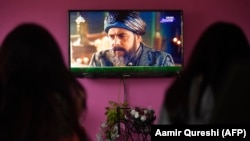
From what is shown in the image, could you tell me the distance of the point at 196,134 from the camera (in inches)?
65.1

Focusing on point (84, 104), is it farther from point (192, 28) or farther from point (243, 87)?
point (192, 28)

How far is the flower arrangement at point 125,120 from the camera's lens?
12.4 feet

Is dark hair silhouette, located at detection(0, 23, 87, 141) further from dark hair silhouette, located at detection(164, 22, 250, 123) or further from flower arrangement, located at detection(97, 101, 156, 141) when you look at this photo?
flower arrangement, located at detection(97, 101, 156, 141)

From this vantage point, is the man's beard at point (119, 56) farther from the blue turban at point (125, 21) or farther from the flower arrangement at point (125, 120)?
the flower arrangement at point (125, 120)

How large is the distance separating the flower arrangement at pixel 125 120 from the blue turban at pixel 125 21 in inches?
28.2

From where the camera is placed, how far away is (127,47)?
4152mm

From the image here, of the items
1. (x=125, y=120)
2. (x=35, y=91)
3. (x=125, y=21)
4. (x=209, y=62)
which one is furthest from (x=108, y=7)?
(x=35, y=91)

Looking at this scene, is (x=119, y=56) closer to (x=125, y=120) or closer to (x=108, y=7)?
(x=108, y=7)

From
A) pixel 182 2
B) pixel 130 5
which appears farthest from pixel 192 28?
pixel 130 5

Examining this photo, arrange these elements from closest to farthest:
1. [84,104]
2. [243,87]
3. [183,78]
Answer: [243,87] → [183,78] → [84,104]

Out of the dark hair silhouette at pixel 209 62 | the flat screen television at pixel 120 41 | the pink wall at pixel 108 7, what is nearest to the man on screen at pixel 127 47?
the flat screen television at pixel 120 41

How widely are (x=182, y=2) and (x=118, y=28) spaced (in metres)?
0.70

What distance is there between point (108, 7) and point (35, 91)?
110 inches

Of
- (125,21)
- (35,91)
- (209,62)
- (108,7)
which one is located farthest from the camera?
(108,7)
